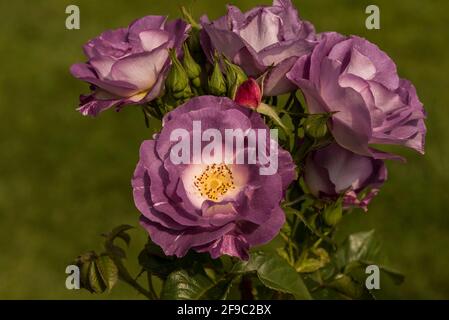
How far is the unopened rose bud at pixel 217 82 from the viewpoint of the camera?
0.78m

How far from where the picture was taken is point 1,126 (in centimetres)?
262

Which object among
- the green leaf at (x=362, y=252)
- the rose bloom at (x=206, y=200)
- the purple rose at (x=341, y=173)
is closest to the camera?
the rose bloom at (x=206, y=200)

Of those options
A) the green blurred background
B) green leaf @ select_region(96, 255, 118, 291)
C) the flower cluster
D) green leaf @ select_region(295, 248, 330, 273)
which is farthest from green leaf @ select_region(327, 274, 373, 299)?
the green blurred background

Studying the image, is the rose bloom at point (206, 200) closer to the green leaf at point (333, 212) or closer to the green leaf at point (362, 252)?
the green leaf at point (333, 212)

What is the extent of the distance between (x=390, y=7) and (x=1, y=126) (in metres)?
1.45

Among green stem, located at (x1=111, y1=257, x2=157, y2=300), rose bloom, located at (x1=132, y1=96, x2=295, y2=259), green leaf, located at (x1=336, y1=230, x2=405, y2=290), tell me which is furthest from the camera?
green leaf, located at (x1=336, y1=230, x2=405, y2=290)

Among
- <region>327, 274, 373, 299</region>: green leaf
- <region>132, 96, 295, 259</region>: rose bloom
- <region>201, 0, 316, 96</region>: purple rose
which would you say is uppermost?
<region>201, 0, 316, 96</region>: purple rose

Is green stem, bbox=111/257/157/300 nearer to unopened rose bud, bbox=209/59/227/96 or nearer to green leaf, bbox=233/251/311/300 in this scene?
green leaf, bbox=233/251/311/300

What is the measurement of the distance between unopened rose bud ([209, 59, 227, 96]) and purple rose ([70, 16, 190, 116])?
0.05 m

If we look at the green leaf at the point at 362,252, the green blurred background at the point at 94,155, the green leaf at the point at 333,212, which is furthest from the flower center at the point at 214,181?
the green blurred background at the point at 94,155

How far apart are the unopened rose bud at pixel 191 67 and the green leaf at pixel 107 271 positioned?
221mm

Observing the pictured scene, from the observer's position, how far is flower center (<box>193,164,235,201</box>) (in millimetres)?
808

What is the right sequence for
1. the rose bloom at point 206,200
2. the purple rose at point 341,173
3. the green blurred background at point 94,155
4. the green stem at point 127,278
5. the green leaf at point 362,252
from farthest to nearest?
the green blurred background at point 94,155
the green leaf at point 362,252
the green stem at point 127,278
the purple rose at point 341,173
the rose bloom at point 206,200
